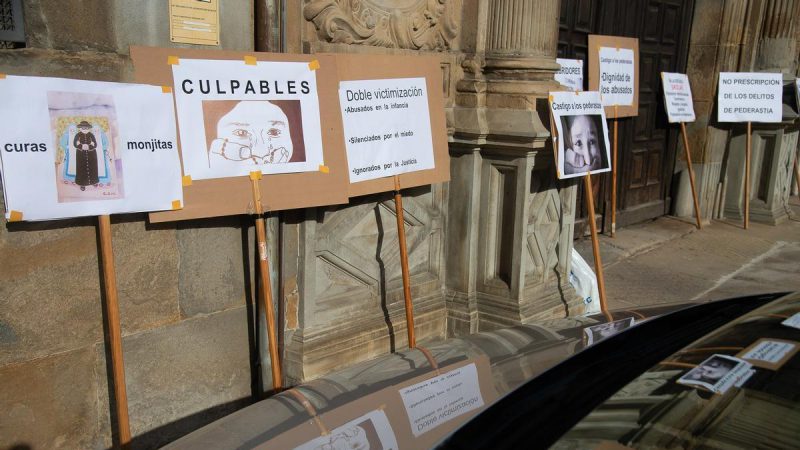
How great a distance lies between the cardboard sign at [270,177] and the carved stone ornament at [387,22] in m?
0.33

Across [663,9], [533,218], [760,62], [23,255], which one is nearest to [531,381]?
[23,255]

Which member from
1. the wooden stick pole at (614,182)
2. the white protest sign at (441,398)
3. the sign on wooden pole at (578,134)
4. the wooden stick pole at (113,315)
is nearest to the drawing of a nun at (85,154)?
the wooden stick pole at (113,315)

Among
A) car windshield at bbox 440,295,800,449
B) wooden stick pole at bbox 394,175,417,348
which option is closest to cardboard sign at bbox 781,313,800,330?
car windshield at bbox 440,295,800,449

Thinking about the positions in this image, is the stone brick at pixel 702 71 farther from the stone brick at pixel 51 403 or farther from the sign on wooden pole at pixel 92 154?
the stone brick at pixel 51 403

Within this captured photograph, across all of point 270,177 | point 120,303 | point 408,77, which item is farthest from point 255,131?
point 408,77

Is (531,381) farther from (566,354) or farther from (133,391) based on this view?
(133,391)

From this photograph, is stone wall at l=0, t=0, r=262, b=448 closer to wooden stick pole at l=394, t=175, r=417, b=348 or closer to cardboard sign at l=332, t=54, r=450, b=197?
cardboard sign at l=332, t=54, r=450, b=197

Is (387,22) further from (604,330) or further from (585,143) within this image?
(604,330)

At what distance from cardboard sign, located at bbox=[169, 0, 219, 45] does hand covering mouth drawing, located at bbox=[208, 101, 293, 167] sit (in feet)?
1.23

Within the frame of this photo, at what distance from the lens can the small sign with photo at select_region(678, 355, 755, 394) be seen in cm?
152

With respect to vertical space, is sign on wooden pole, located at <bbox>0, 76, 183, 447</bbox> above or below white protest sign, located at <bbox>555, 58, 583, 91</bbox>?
below

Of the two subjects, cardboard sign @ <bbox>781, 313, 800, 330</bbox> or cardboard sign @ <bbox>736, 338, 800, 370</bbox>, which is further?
cardboard sign @ <bbox>781, 313, 800, 330</bbox>

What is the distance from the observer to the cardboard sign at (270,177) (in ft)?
9.86

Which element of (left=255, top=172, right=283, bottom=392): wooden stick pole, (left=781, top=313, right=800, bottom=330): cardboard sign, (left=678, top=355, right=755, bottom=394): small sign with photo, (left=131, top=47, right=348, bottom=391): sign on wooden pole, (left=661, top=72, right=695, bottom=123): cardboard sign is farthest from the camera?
(left=661, top=72, right=695, bottom=123): cardboard sign
